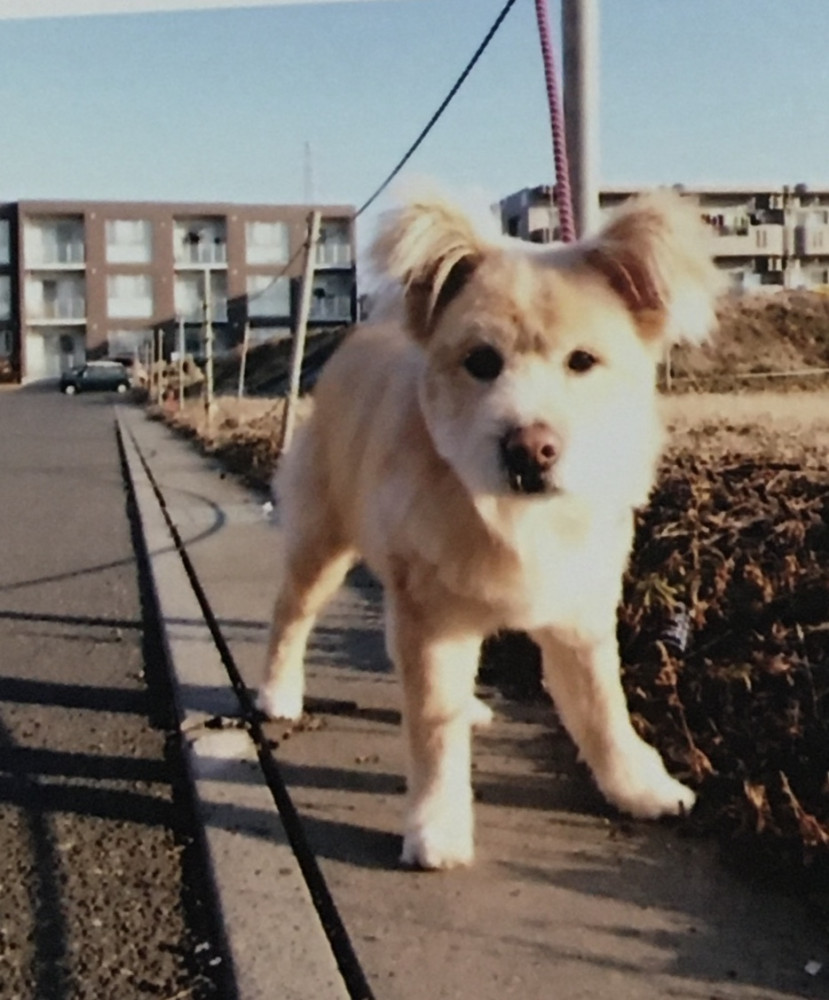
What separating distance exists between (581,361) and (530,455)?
28cm

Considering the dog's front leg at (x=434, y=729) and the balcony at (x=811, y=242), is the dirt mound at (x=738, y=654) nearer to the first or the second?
the dog's front leg at (x=434, y=729)

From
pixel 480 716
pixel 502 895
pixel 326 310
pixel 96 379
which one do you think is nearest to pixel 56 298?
pixel 96 379

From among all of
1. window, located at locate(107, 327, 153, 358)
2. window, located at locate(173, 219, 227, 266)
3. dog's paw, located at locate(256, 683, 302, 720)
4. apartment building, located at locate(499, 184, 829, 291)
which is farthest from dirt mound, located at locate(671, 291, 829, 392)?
window, located at locate(107, 327, 153, 358)

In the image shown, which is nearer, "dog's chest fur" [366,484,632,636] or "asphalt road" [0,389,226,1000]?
"asphalt road" [0,389,226,1000]

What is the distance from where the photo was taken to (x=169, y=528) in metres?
8.65

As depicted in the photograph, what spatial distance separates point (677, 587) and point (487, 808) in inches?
49.7

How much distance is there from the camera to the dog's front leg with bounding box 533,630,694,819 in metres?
3.07

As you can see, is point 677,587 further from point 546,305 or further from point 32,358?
point 32,358

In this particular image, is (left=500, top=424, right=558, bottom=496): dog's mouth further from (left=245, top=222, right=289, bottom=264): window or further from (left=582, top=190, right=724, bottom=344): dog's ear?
(left=245, top=222, right=289, bottom=264): window

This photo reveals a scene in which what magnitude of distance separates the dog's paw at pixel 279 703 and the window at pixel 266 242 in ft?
220

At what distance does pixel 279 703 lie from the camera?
13.1 ft

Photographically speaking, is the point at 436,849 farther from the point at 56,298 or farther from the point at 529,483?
the point at 56,298

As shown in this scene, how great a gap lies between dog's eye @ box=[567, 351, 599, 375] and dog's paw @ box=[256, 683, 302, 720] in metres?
1.75

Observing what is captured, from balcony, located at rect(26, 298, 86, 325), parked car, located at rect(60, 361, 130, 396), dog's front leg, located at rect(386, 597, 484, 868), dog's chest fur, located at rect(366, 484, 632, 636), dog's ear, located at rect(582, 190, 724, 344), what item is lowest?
dog's front leg, located at rect(386, 597, 484, 868)
